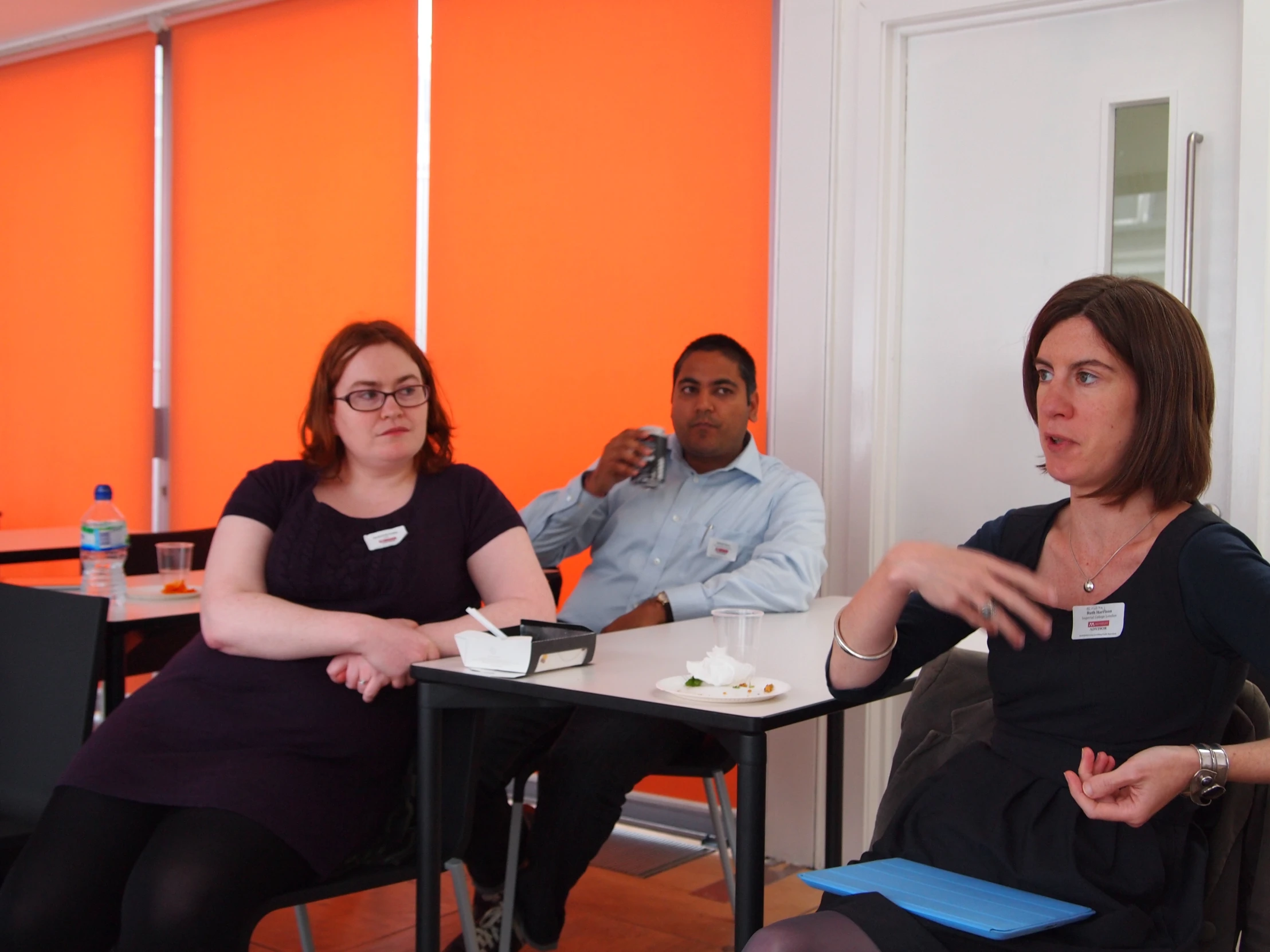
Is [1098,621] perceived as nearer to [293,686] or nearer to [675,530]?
[293,686]

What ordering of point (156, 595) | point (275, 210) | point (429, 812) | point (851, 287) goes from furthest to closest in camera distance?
point (275, 210) < point (851, 287) < point (156, 595) < point (429, 812)

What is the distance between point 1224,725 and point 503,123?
10.7 ft

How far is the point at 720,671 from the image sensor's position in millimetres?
1863

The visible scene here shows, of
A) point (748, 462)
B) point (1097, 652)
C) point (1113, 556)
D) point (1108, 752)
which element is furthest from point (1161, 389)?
point (748, 462)

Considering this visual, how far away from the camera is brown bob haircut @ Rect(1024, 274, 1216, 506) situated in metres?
1.52

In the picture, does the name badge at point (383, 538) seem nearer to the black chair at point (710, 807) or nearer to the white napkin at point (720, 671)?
the black chair at point (710, 807)

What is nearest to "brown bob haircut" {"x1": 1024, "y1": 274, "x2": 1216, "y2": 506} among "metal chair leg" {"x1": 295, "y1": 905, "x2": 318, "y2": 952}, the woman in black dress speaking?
the woman in black dress speaking

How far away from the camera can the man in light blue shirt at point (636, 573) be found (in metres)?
2.39

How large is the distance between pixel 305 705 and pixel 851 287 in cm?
196

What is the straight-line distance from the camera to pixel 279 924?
9.67 ft

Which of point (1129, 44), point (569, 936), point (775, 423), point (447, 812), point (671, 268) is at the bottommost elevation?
point (569, 936)

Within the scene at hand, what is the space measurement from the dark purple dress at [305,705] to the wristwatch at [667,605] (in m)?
0.58

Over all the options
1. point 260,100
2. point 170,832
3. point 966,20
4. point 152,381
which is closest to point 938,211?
point 966,20

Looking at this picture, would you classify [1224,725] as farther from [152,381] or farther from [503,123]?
[152,381]
